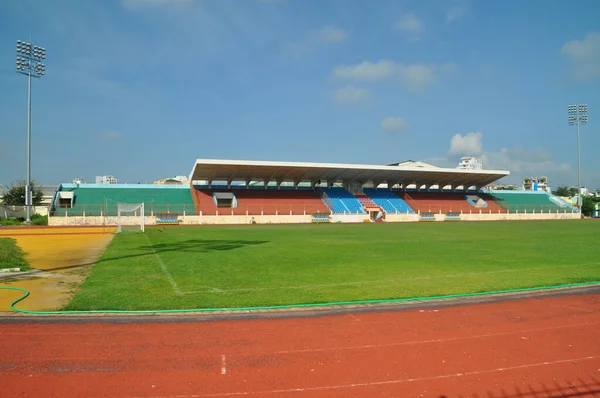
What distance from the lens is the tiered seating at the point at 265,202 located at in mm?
56438

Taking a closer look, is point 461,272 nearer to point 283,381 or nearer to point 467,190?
point 283,381

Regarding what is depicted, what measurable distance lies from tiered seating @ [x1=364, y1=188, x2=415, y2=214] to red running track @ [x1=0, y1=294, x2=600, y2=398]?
182 feet

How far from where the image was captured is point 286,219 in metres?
57.4

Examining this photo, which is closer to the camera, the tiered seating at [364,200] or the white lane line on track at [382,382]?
the white lane line on track at [382,382]

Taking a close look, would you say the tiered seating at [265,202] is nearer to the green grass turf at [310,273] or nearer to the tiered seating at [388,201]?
the tiered seating at [388,201]

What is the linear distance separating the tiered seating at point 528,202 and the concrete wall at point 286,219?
1.41 meters

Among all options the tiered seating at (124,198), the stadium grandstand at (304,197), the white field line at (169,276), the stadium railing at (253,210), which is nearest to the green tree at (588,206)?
the stadium grandstand at (304,197)

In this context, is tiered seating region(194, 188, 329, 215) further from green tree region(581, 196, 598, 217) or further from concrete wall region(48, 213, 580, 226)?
green tree region(581, 196, 598, 217)

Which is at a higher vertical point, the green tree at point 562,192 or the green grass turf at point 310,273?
the green tree at point 562,192

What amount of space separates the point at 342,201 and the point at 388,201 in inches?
302

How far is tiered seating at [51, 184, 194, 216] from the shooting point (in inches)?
2012

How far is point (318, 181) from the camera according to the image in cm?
6869

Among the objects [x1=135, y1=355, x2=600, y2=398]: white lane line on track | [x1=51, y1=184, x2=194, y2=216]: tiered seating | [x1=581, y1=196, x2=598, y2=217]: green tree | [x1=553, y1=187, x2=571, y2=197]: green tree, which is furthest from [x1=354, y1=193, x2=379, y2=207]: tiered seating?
[x1=553, y1=187, x2=571, y2=197]: green tree

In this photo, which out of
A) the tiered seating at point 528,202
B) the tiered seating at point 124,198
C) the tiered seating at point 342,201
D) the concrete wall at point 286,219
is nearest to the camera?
the concrete wall at point 286,219
